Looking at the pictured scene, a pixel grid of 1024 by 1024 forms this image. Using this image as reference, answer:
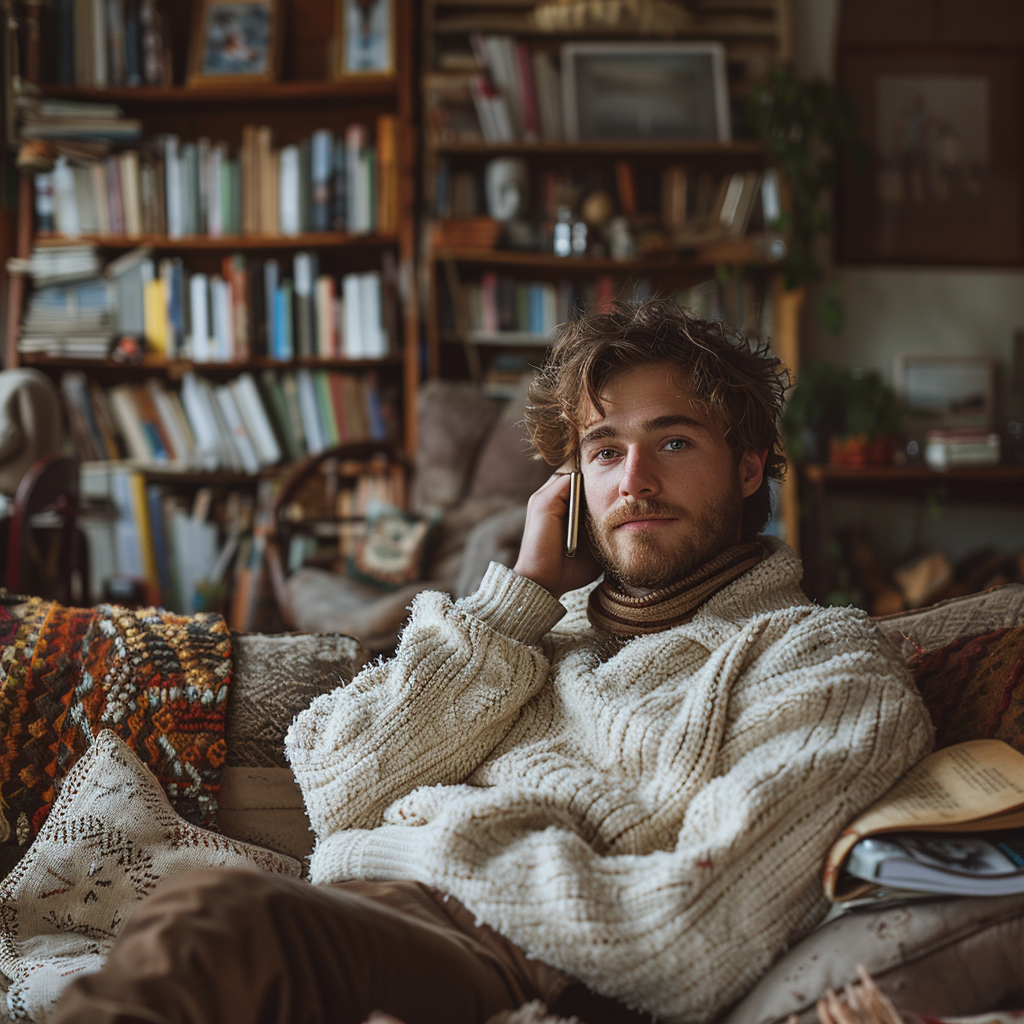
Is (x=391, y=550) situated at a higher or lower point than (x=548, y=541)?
lower

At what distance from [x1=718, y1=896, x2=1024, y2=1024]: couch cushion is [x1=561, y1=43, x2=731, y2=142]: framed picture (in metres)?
3.46

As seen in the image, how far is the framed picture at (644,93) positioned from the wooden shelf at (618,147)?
0.07 m

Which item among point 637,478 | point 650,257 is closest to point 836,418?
point 650,257

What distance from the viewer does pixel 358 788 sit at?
46.2 inches

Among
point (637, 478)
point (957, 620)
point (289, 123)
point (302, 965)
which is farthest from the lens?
point (289, 123)

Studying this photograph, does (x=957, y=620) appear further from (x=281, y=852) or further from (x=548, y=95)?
(x=548, y=95)

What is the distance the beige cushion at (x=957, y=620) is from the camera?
131 centimetres

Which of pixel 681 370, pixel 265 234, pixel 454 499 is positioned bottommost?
pixel 454 499

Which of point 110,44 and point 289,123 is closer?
point 110,44

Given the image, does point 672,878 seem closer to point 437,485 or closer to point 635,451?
point 635,451

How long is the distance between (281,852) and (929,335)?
11.7 ft

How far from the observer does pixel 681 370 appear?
1.32 m

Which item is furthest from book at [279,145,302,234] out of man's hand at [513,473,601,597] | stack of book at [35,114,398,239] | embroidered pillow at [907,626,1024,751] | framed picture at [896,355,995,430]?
embroidered pillow at [907,626,1024,751]

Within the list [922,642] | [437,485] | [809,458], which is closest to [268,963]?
[922,642]
